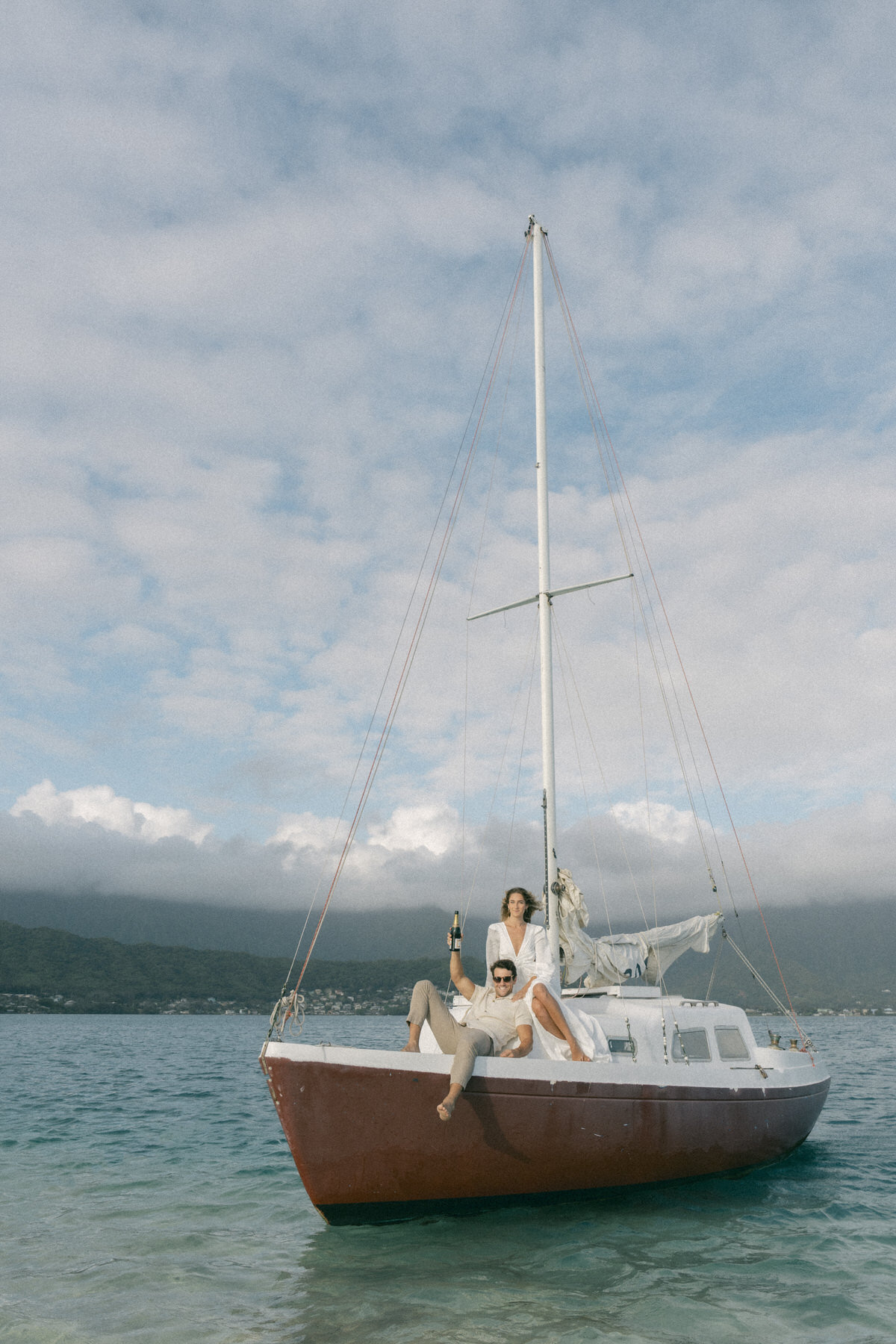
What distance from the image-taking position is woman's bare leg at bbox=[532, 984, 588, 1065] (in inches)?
397

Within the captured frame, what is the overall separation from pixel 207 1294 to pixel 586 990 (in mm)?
7110

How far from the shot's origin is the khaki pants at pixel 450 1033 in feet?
28.8

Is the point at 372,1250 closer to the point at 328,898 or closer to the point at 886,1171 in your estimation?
the point at 328,898

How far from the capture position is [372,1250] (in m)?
8.72

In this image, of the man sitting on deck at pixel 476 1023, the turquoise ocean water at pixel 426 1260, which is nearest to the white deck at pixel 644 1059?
the man sitting on deck at pixel 476 1023

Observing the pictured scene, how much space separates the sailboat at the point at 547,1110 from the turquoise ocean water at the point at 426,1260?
47 centimetres

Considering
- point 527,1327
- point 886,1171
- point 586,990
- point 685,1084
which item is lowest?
point 527,1327

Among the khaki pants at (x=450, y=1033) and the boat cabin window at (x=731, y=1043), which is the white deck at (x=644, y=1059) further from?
the khaki pants at (x=450, y=1033)

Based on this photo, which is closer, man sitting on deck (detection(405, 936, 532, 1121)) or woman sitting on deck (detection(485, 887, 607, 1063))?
man sitting on deck (detection(405, 936, 532, 1121))

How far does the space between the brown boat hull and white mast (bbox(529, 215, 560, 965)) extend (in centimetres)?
246

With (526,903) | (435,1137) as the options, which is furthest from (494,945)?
(435,1137)

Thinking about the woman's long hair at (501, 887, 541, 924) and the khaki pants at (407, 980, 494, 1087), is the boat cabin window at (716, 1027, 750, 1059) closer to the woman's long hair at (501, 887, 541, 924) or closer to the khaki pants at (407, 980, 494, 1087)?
the woman's long hair at (501, 887, 541, 924)

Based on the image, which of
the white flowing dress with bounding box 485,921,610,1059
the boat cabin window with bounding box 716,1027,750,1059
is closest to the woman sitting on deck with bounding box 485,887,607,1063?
the white flowing dress with bounding box 485,921,610,1059

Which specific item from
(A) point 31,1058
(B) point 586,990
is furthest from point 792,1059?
(A) point 31,1058
